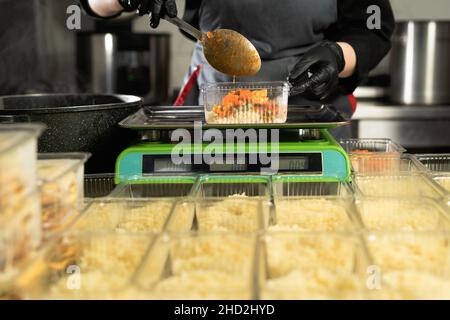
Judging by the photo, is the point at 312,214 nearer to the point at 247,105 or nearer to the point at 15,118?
the point at 247,105

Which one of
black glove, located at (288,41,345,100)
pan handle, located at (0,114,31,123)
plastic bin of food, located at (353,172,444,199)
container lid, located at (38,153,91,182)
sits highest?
black glove, located at (288,41,345,100)

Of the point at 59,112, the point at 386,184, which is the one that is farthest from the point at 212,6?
the point at 386,184

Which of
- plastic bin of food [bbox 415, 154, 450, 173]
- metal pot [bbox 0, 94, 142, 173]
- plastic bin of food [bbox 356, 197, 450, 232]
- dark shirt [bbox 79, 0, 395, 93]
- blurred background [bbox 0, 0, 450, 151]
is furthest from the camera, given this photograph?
blurred background [bbox 0, 0, 450, 151]

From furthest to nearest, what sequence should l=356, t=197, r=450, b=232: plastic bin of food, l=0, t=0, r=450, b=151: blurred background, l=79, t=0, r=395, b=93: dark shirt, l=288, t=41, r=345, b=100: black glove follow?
l=0, t=0, r=450, b=151: blurred background < l=79, t=0, r=395, b=93: dark shirt < l=288, t=41, r=345, b=100: black glove < l=356, t=197, r=450, b=232: plastic bin of food

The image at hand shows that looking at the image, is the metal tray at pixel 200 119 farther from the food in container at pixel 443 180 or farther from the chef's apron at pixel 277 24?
the chef's apron at pixel 277 24

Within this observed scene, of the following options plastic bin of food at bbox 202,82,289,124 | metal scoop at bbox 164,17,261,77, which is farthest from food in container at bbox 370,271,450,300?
metal scoop at bbox 164,17,261,77

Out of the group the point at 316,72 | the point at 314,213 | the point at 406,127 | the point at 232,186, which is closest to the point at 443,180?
the point at 314,213

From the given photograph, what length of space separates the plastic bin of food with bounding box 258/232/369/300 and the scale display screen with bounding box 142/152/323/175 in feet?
1.69

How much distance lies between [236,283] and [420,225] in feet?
1.43

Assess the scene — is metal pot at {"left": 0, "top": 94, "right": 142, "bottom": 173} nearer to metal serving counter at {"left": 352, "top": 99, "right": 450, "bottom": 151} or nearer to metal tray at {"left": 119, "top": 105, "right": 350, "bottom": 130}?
metal tray at {"left": 119, "top": 105, "right": 350, "bottom": 130}

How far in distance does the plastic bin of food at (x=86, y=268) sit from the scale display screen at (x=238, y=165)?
1.62 feet

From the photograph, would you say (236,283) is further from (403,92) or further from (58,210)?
(403,92)

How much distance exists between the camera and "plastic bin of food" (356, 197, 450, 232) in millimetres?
1093

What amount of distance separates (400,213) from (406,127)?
7.88 feet
